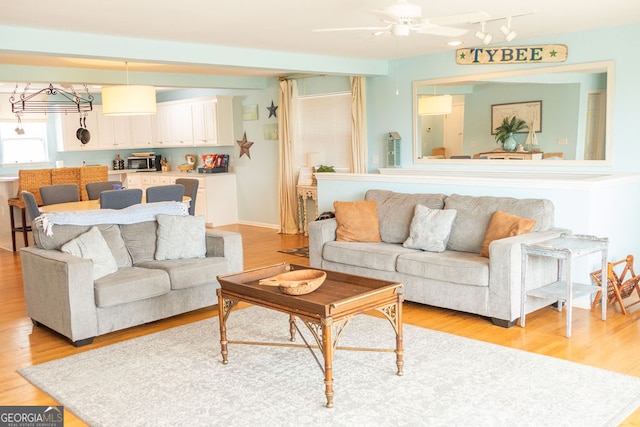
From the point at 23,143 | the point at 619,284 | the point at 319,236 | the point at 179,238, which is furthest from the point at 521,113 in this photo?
the point at 23,143

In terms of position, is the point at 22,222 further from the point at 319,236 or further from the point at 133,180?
the point at 319,236

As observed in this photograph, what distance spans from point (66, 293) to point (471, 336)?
9.29 feet

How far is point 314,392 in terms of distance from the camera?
3.37 meters

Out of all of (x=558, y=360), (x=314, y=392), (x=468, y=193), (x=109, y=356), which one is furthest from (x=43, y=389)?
(x=468, y=193)

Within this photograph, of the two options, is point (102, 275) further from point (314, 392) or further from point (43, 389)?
point (314, 392)

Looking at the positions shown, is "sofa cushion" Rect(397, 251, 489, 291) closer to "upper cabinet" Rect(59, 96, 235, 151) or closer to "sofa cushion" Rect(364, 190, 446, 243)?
"sofa cushion" Rect(364, 190, 446, 243)

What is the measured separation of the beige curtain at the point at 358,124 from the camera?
7824mm

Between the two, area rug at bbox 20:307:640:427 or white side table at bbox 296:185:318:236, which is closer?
area rug at bbox 20:307:640:427

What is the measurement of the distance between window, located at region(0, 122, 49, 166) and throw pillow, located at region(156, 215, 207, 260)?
21.1 feet

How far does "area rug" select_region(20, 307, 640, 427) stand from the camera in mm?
3061

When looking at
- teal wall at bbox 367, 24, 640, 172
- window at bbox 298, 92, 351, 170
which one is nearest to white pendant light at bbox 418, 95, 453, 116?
teal wall at bbox 367, 24, 640, 172

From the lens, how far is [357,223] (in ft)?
18.9

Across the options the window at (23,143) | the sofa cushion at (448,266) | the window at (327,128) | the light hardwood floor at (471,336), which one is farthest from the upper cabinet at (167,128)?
the sofa cushion at (448,266)

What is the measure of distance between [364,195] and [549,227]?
7.13 feet
